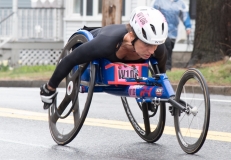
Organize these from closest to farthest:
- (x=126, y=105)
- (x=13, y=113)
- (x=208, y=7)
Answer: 1. (x=126, y=105)
2. (x=13, y=113)
3. (x=208, y=7)

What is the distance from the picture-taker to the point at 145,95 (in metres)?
6.52

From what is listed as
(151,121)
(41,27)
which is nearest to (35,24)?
(41,27)

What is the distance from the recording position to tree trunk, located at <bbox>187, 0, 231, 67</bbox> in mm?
17422

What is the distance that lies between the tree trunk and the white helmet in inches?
439

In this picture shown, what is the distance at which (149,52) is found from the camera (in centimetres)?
641

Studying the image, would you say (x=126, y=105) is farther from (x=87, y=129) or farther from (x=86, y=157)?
(x=86, y=157)

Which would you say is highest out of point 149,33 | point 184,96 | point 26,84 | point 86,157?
point 149,33

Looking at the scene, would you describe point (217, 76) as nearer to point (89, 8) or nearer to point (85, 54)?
point (85, 54)

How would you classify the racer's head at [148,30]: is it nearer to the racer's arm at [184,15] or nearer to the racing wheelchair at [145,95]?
the racing wheelchair at [145,95]

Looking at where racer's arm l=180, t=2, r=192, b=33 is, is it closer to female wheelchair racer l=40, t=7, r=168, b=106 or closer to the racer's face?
female wheelchair racer l=40, t=7, r=168, b=106

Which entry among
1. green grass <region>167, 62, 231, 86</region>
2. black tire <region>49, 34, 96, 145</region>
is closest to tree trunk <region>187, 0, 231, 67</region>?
green grass <region>167, 62, 231, 86</region>

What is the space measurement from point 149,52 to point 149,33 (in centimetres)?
20

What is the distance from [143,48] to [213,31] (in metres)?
11.4

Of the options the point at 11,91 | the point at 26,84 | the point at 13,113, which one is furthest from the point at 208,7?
the point at 13,113
